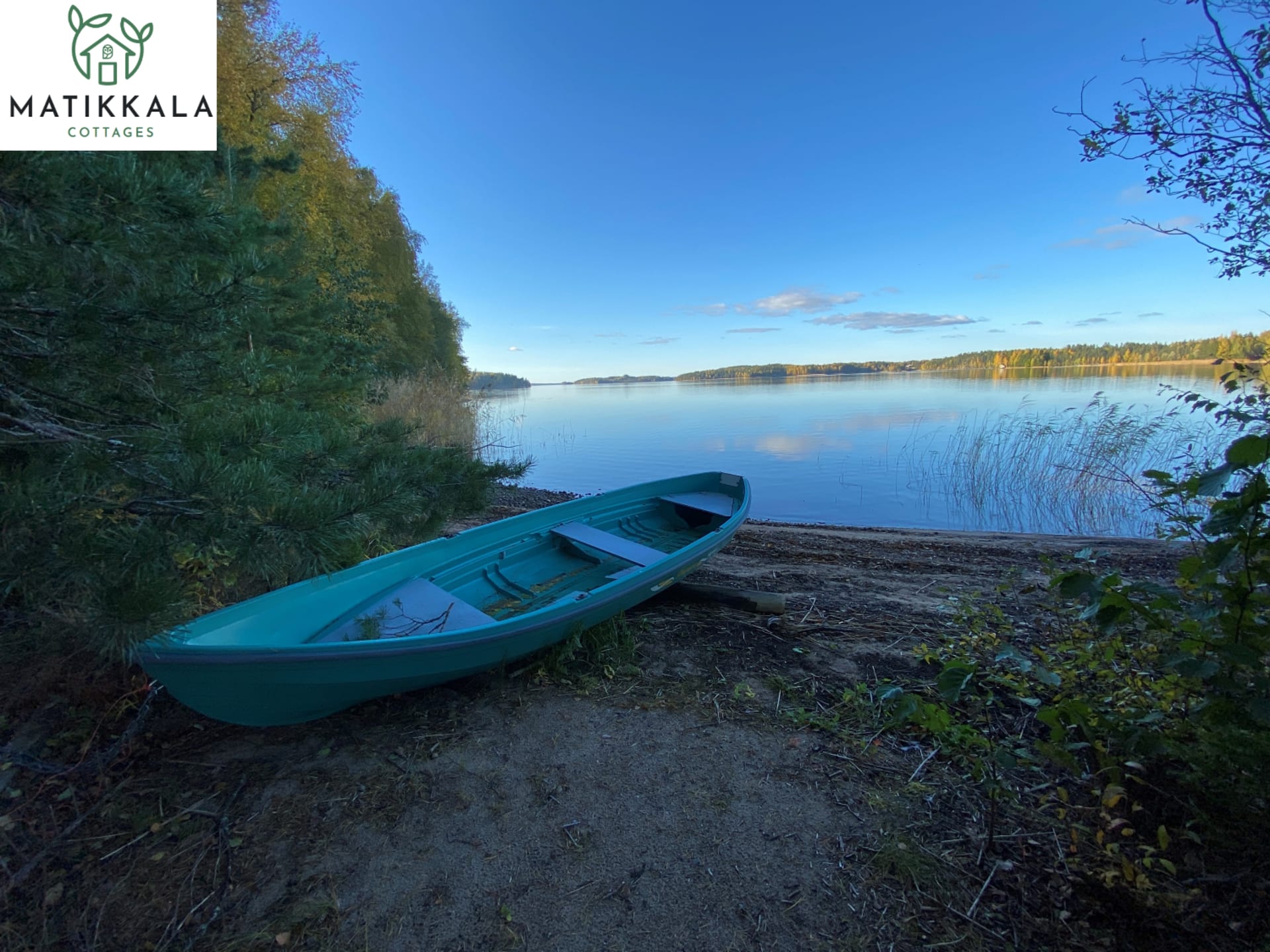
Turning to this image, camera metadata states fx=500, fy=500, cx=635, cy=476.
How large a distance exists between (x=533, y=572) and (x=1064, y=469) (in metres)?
9.49

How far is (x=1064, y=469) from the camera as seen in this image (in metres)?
8.58

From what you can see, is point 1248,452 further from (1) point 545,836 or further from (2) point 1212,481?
(1) point 545,836

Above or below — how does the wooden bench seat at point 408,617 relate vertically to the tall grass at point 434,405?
below

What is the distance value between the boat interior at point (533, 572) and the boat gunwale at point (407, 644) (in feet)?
0.31

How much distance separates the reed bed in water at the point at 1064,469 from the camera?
303 inches

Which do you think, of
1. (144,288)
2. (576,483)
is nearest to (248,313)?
(144,288)

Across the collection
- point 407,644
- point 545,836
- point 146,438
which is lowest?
point 545,836

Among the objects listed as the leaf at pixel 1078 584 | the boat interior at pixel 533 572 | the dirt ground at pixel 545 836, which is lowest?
the dirt ground at pixel 545 836

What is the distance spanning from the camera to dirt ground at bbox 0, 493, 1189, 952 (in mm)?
1412

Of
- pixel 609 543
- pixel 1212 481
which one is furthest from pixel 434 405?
pixel 1212 481

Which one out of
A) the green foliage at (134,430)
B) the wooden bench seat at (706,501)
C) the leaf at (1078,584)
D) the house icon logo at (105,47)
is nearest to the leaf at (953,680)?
the leaf at (1078,584)

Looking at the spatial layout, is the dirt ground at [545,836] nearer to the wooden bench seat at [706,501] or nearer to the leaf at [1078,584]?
the leaf at [1078,584]

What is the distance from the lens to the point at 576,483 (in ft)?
37.5

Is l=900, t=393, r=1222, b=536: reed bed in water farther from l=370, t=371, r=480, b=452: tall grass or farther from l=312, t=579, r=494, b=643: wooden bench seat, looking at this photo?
l=370, t=371, r=480, b=452: tall grass
